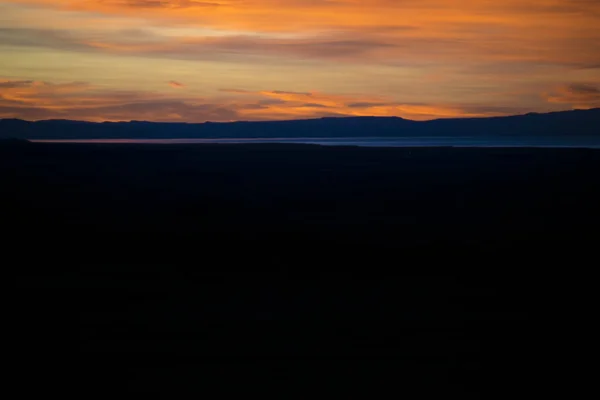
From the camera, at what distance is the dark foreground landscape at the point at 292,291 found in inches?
224

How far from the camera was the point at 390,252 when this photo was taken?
11.6 meters

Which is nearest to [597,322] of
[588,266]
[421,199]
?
[588,266]

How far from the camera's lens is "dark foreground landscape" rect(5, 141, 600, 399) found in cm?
568

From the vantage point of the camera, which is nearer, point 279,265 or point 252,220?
point 279,265

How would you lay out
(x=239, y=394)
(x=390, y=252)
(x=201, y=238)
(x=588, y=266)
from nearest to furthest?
(x=239, y=394) < (x=588, y=266) < (x=390, y=252) < (x=201, y=238)

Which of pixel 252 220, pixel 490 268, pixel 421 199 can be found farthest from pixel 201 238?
pixel 421 199

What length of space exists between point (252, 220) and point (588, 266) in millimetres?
7763

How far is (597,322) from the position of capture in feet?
23.2

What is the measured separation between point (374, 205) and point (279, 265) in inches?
352

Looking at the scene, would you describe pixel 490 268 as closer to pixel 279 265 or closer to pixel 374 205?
pixel 279 265

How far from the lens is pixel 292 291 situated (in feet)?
28.4

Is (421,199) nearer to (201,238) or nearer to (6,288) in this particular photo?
(201,238)

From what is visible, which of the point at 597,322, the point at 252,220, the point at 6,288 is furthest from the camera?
the point at 252,220

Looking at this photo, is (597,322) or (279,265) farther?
(279,265)
